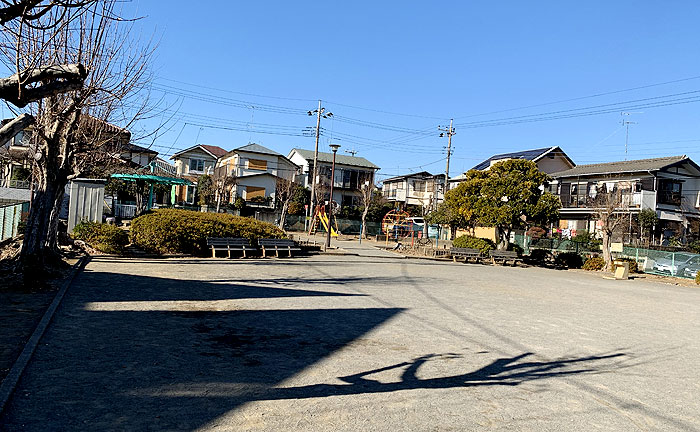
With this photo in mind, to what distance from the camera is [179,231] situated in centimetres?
1855

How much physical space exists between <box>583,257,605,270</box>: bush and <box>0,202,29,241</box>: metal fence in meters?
26.0

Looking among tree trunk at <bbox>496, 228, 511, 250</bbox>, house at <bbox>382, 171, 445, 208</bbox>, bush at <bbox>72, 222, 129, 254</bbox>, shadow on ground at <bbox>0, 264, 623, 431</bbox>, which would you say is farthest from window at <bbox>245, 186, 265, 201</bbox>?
shadow on ground at <bbox>0, 264, 623, 431</bbox>

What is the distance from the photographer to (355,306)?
10.6 m

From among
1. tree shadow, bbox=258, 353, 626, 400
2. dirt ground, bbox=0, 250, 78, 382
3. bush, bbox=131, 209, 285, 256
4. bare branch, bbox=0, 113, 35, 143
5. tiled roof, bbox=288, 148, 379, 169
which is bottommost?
tree shadow, bbox=258, 353, 626, 400

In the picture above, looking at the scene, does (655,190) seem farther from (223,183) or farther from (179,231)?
(223,183)

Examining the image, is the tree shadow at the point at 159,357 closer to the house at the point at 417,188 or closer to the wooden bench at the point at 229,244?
the wooden bench at the point at 229,244

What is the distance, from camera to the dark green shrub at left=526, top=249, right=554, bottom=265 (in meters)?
28.8

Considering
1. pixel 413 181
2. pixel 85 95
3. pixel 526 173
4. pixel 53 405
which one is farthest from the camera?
pixel 413 181

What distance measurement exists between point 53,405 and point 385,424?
2.77 meters

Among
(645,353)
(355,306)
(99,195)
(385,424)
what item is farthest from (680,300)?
(99,195)

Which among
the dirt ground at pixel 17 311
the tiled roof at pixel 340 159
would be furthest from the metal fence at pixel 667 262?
the tiled roof at pixel 340 159

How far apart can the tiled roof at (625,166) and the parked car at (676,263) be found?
1271cm

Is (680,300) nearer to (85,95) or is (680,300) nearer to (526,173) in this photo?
(526,173)

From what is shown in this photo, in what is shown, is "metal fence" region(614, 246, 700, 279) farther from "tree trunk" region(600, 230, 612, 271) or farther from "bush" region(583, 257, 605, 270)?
"tree trunk" region(600, 230, 612, 271)
